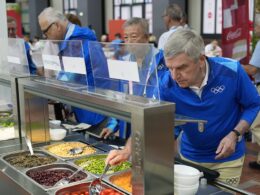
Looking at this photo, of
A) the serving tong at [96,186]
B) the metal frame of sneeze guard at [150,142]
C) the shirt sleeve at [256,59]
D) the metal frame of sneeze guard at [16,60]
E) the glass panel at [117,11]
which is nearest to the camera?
the metal frame of sneeze guard at [150,142]

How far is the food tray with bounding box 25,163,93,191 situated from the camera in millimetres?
1622

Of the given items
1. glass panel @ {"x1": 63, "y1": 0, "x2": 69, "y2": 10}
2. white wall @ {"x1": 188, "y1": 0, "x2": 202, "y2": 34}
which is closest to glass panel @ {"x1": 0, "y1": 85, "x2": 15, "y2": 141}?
white wall @ {"x1": 188, "y1": 0, "x2": 202, "y2": 34}

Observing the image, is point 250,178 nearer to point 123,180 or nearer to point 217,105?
point 217,105

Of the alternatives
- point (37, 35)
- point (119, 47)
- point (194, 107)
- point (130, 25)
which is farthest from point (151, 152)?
point (37, 35)

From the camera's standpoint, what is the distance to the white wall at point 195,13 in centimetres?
1038

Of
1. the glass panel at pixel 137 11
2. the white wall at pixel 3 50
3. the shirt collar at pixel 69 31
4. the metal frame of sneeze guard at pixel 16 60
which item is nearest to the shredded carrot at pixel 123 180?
the metal frame of sneeze guard at pixel 16 60

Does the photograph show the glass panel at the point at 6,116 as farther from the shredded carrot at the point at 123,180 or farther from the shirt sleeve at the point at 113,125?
the shredded carrot at the point at 123,180

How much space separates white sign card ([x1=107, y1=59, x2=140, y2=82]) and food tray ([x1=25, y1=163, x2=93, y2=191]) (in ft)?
1.67

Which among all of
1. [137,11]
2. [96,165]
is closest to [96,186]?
[96,165]

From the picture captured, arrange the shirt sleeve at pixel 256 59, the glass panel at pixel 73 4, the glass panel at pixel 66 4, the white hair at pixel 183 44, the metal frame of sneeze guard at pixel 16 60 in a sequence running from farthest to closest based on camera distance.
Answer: the glass panel at pixel 66 4, the glass panel at pixel 73 4, the shirt sleeve at pixel 256 59, the metal frame of sneeze guard at pixel 16 60, the white hair at pixel 183 44

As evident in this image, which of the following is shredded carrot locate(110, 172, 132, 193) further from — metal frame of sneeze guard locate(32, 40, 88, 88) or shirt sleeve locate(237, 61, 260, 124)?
shirt sleeve locate(237, 61, 260, 124)

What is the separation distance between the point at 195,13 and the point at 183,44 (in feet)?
30.6

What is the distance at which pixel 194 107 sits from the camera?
6.20 feet

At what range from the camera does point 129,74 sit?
1414 mm
